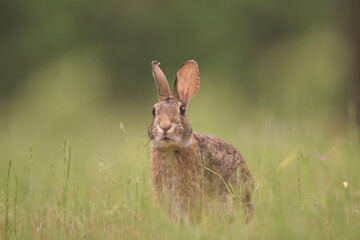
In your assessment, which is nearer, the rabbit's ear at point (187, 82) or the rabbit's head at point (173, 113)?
the rabbit's head at point (173, 113)

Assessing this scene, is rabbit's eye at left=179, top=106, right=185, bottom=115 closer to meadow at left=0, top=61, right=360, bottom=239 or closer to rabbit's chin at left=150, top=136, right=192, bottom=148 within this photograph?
rabbit's chin at left=150, top=136, right=192, bottom=148

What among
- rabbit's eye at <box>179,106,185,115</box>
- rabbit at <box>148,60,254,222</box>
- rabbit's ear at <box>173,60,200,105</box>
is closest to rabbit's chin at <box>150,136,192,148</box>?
rabbit at <box>148,60,254,222</box>

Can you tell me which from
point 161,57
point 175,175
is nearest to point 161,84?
point 175,175

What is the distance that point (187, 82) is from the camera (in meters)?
4.40

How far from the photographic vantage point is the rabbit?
399 cm

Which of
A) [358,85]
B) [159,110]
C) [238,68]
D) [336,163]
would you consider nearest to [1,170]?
[159,110]

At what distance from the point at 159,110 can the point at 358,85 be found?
20.1 feet

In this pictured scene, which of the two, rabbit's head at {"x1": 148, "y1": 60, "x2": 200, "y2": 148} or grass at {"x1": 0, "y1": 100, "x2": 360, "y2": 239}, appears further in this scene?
rabbit's head at {"x1": 148, "y1": 60, "x2": 200, "y2": 148}

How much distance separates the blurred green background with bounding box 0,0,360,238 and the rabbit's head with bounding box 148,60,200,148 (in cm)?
499

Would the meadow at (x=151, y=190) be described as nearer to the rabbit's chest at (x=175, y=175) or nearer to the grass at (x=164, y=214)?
the grass at (x=164, y=214)

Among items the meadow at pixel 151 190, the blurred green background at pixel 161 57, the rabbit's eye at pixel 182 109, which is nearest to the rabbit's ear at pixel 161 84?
the rabbit's eye at pixel 182 109

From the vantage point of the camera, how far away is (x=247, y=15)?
1463 cm

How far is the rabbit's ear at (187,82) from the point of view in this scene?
437cm

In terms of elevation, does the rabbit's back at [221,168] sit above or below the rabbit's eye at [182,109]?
below
